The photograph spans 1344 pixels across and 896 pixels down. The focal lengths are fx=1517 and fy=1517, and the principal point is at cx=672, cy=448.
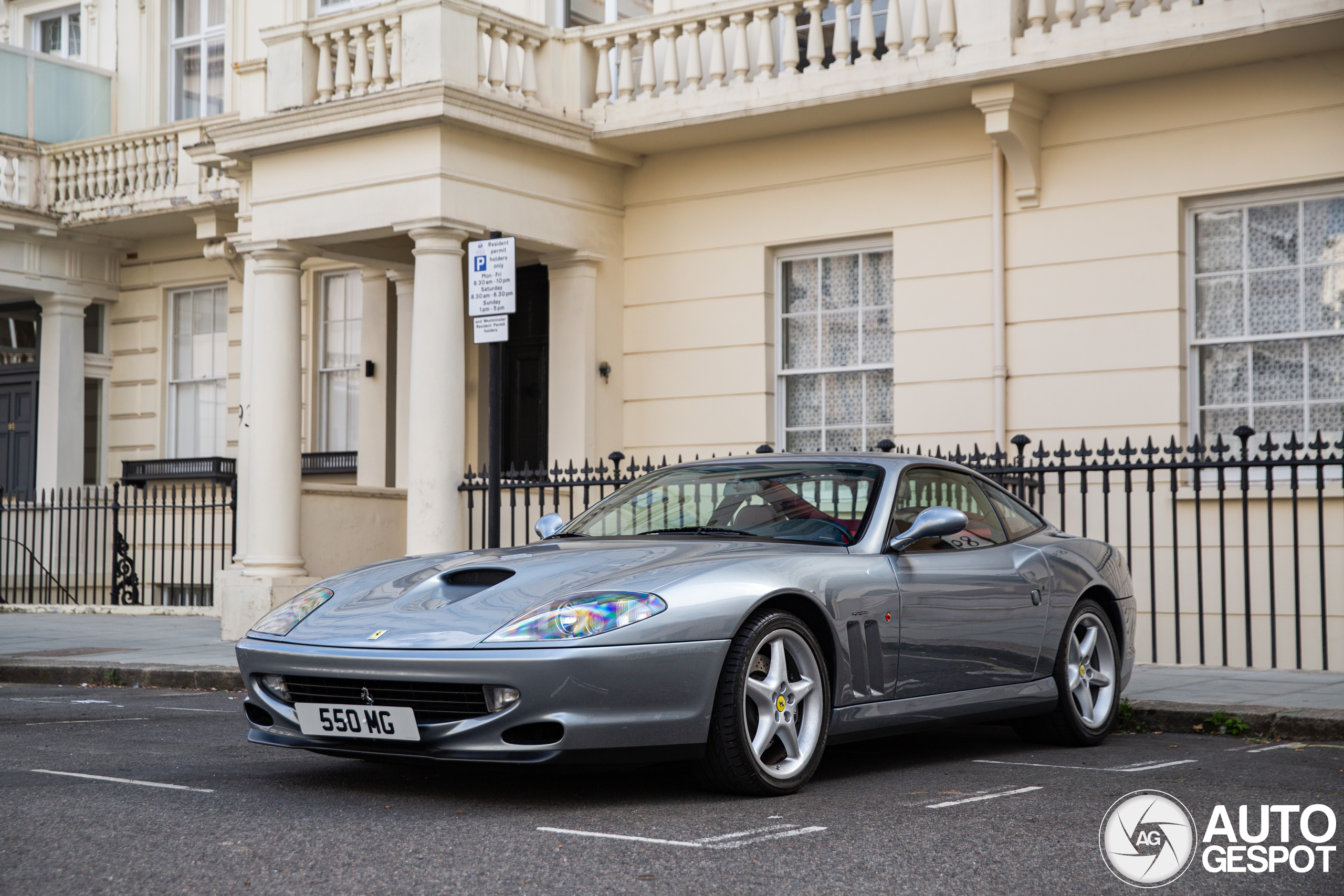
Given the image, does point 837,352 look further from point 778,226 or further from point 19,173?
point 19,173

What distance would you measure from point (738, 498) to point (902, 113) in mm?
7502

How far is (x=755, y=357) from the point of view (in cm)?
1395

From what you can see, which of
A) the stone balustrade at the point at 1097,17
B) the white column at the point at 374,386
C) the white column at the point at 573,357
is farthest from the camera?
the white column at the point at 374,386

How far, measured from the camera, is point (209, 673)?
10352 millimetres

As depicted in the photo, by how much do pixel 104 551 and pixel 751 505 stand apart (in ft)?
43.0

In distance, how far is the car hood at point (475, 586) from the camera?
5.25 m

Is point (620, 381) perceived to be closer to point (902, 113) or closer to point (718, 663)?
point (902, 113)

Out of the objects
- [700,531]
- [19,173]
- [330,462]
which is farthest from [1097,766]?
[19,173]

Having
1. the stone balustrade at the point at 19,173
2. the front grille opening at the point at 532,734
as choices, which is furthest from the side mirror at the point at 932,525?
the stone balustrade at the point at 19,173

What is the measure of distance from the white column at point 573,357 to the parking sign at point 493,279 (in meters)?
4.71

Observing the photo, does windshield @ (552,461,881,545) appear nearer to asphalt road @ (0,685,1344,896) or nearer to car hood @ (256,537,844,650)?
car hood @ (256,537,844,650)

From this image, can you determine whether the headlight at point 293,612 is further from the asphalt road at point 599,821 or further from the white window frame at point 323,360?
the white window frame at point 323,360

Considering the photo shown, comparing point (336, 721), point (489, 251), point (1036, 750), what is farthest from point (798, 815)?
point (489, 251)

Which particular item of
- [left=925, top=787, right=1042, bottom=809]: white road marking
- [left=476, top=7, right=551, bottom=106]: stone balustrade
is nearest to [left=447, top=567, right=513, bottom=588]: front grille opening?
[left=925, top=787, right=1042, bottom=809]: white road marking
